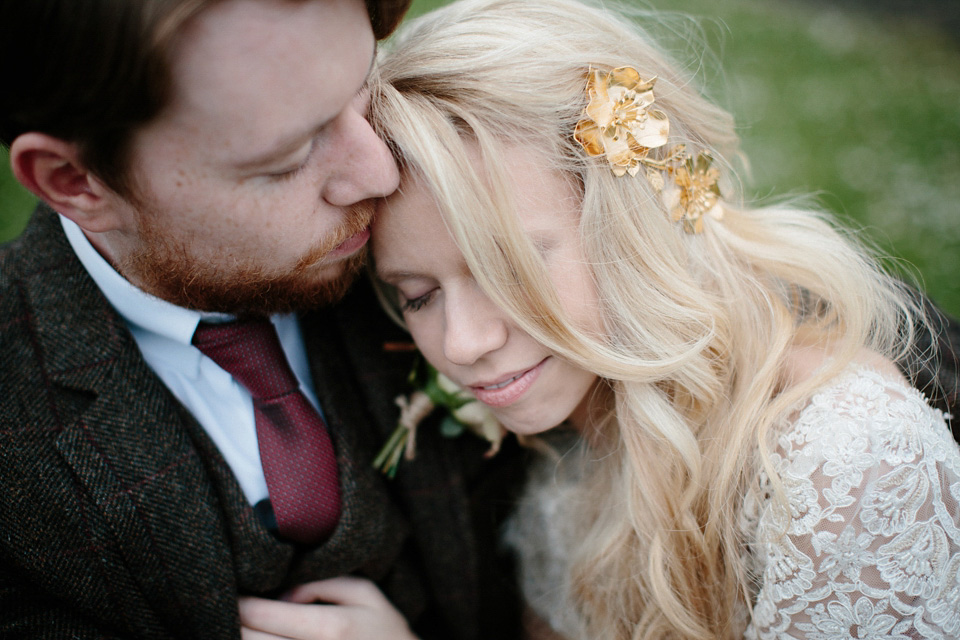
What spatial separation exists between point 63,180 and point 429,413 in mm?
1251

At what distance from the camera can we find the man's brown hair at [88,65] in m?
1.29

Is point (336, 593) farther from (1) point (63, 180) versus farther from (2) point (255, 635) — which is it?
(1) point (63, 180)

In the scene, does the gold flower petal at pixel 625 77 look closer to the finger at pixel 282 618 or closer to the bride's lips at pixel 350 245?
the bride's lips at pixel 350 245

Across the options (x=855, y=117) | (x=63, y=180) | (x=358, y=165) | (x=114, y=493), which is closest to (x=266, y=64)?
(x=358, y=165)

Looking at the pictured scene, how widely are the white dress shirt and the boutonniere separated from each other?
0.43 m

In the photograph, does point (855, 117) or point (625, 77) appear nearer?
point (625, 77)

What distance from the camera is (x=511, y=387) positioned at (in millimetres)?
1795

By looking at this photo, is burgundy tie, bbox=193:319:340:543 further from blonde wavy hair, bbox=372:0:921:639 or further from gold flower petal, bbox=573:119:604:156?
gold flower petal, bbox=573:119:604:156

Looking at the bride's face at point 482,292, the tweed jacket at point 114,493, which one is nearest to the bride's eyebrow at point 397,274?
the bride's face at point 482,292

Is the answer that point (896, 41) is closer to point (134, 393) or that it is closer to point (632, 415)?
point (632, 415)

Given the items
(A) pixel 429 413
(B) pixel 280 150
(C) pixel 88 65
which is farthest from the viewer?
(A) pixel 429 413

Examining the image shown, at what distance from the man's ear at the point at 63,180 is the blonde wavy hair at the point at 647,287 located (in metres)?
0.71

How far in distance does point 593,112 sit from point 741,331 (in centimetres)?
73

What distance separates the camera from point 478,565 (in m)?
2.31
